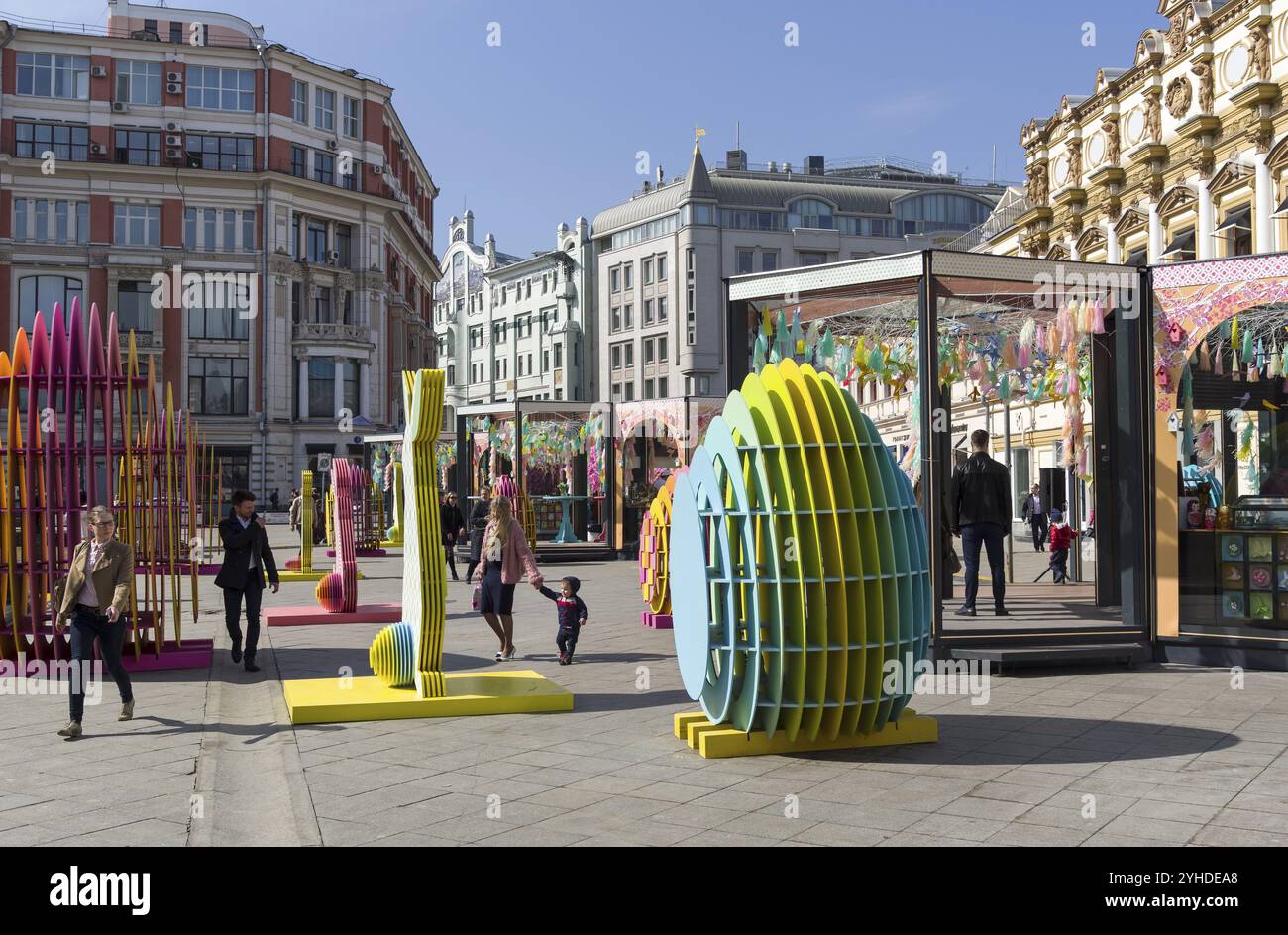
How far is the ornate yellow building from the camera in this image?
1064 inches

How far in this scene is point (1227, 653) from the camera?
11625 millimetres

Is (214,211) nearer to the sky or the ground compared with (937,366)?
nearer to the sky

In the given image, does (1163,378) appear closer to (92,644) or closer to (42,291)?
(92,644)

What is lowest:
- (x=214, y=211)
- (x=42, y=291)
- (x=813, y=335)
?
(x=813, y=335)

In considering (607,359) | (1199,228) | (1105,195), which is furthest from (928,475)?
(607,359)

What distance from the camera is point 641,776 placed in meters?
7.38

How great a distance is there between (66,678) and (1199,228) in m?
27.0

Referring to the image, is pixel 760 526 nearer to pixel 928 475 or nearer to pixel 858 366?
pixel 928 475

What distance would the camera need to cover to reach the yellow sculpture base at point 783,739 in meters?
7.83

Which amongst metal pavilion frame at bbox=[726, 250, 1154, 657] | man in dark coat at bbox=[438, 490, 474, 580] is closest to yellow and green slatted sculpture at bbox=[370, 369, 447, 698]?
metal pavilion frame at bbox=[726, 250, 1154, 657]

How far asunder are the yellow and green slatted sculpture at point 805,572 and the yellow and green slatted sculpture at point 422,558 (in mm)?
2683

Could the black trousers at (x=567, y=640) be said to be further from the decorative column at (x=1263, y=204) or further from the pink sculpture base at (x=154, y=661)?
the decorative column at (x=1263, y=204)

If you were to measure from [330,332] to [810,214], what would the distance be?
31864mm

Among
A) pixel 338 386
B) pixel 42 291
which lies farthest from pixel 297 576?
pixel 42 291
